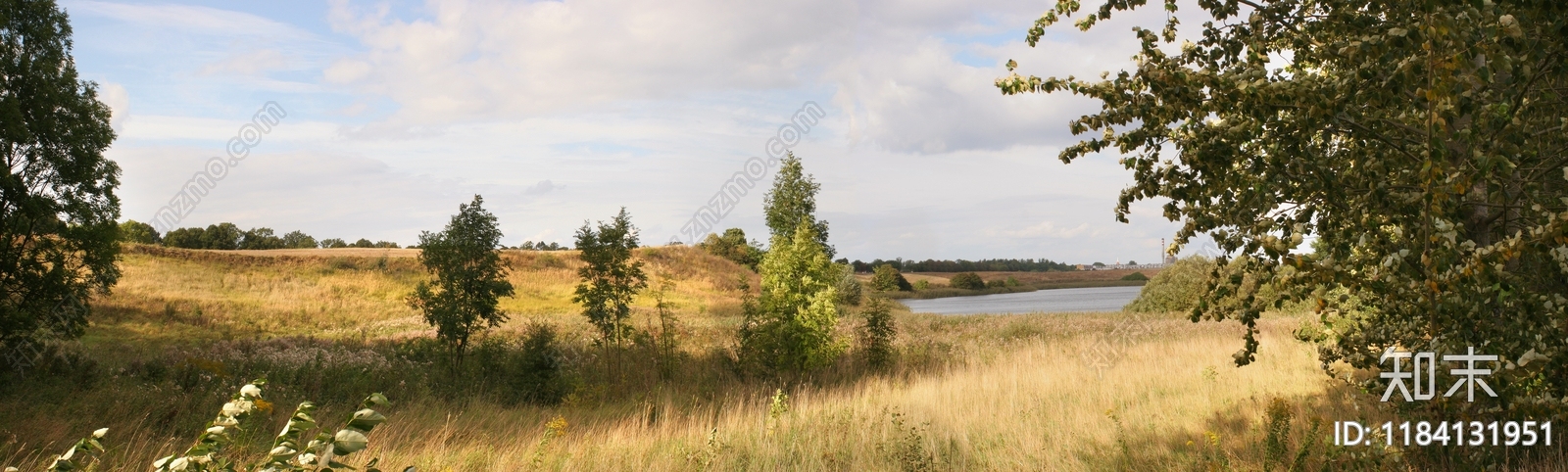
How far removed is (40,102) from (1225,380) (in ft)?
62.1

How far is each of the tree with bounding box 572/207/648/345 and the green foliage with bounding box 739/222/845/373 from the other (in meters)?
2.82

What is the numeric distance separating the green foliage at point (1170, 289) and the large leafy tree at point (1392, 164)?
30.0m

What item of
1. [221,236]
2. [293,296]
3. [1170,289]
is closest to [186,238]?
[221,236]

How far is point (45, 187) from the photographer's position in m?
13.1

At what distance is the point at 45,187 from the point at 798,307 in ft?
43.6

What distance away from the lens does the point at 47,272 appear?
13.3 m

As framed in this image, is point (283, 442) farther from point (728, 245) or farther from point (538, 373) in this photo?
point (728, 245)

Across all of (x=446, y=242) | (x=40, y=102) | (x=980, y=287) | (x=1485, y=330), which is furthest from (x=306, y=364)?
(x=980, y=287)

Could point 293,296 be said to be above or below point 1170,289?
below

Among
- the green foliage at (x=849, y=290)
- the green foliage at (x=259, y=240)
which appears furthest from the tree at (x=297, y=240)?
the green foliage at (x=849, y=290)

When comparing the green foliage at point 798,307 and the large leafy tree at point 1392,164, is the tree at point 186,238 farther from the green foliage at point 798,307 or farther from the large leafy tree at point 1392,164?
the large leafy tree at point 1392,164

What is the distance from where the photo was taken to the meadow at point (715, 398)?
714 cm

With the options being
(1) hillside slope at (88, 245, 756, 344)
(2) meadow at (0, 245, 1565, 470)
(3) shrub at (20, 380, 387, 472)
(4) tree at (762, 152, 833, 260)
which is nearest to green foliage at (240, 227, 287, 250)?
(1) hillside slope at (88, 245, 756, 344)

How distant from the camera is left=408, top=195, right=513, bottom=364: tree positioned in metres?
15.7
